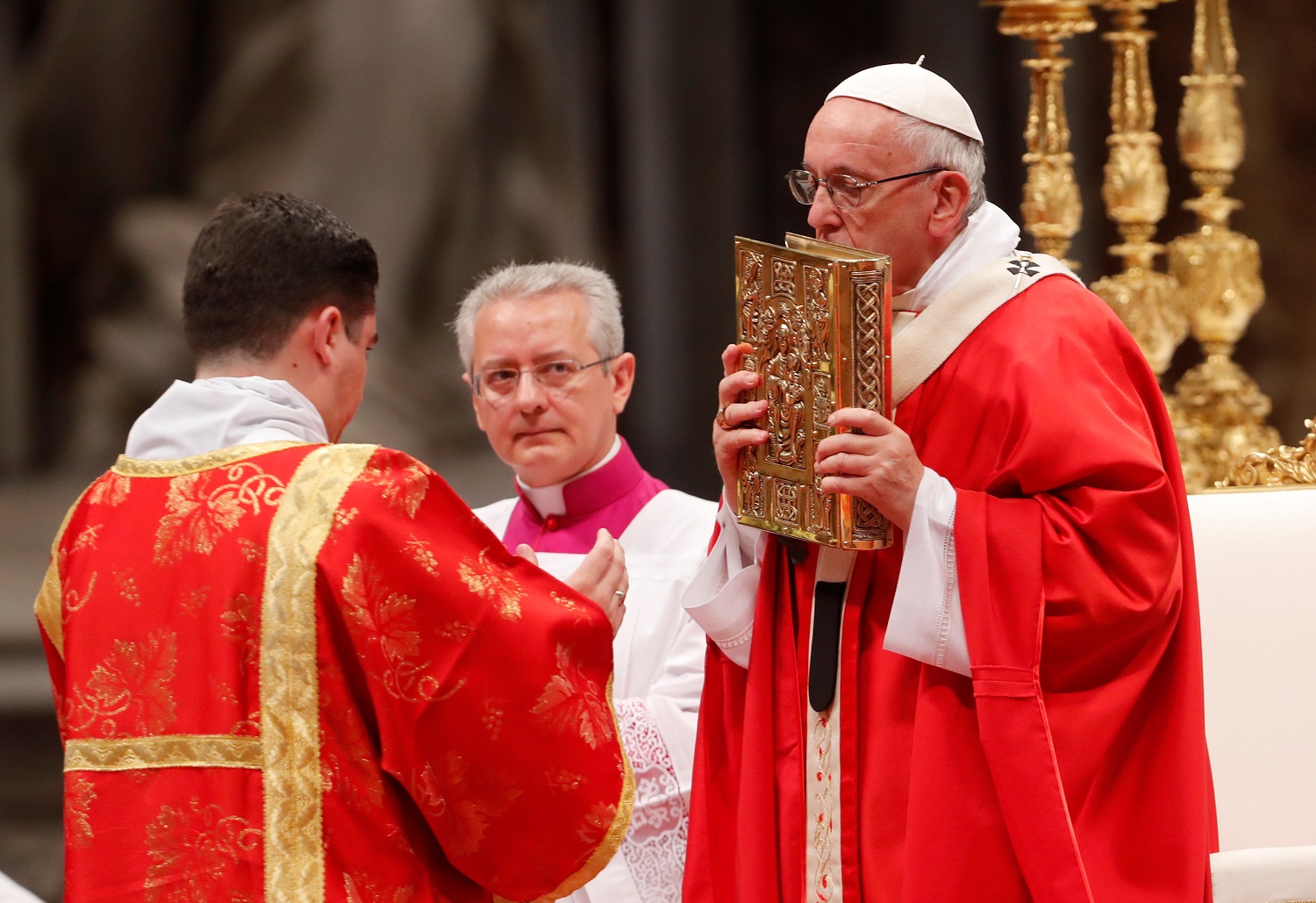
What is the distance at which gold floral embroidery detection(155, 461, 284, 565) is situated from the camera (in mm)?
2400

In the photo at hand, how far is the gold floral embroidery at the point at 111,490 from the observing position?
251 centimetres

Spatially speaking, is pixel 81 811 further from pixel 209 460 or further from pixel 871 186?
pixel 871 186

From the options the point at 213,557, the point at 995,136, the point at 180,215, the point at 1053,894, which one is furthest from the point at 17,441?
the point at 1053,894

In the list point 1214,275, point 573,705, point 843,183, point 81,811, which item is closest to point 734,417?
point 843,183

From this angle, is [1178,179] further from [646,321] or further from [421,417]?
[421,417]

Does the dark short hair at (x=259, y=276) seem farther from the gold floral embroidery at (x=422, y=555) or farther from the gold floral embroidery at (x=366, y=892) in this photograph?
the gold floral embroidery at (x=366, y=892)

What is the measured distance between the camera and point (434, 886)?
2494 millimetres

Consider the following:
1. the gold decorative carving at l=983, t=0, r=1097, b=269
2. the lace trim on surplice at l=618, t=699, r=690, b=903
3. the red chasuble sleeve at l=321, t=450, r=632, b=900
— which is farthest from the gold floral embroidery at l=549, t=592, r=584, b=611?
the gold decorative carving at l=983, t=0, r=1097, b=269

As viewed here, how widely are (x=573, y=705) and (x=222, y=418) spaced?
65 cm

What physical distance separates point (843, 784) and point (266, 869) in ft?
2.94

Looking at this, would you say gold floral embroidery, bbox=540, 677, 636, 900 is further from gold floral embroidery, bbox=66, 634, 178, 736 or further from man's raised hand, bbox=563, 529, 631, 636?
gold floral embroidery, bbox=66, 634, 178, 736

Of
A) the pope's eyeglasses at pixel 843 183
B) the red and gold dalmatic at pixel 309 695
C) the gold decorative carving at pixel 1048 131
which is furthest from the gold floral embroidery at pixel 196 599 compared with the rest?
the gold decorative carving at pixel 1048 131

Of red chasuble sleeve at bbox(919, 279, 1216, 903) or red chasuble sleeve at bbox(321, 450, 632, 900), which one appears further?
red chasuble sleeve at bbox(919, 279, 1216, 903)

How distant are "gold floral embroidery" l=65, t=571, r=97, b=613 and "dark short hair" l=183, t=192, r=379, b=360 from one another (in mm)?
364
